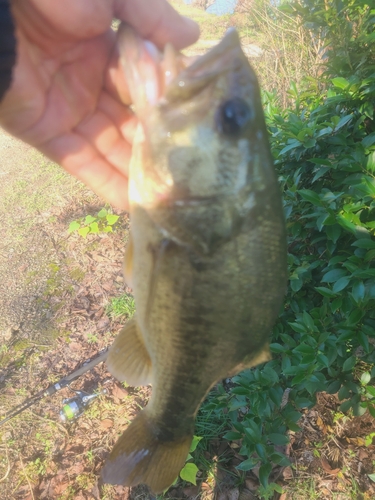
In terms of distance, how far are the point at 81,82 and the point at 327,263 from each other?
1.93 meters

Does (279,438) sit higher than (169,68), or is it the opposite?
(169,68)

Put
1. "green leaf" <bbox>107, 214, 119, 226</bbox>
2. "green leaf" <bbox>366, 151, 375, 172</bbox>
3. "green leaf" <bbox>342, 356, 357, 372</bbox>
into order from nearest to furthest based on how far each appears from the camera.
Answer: "green leaf" <bbox>366, 151, 375, 172</bbox>, "green leaf" <bbox>342, 356, 357, 372</bbox>, "green leaf" <bbox>107, 214, 119, 226</bbox>

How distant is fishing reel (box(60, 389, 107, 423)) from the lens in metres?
3.76

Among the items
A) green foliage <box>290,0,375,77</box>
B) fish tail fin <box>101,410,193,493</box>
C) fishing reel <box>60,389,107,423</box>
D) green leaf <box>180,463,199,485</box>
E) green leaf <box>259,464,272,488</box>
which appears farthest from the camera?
fishing reel <box>60,389,107,423</box>

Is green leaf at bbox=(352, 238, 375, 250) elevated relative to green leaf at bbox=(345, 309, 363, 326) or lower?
elevated

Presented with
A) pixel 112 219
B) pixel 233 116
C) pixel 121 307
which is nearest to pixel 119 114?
pixel 233 116

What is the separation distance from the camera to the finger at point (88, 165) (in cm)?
227

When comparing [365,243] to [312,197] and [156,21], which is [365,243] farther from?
[156,21]

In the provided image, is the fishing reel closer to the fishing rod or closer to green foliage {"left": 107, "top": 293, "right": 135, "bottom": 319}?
the fishing rod

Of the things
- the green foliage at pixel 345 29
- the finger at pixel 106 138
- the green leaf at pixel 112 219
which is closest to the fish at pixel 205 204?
→ the finger at pixel 106 138

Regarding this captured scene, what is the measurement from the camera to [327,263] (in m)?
2.72

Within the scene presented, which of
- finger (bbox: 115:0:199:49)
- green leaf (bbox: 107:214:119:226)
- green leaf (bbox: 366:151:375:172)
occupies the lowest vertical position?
green leaf (bbox: 107:214:119:226)

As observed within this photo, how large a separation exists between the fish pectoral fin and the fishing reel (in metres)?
2.12

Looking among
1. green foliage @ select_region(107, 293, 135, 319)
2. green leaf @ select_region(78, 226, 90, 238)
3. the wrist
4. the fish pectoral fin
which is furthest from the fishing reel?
the wrist
